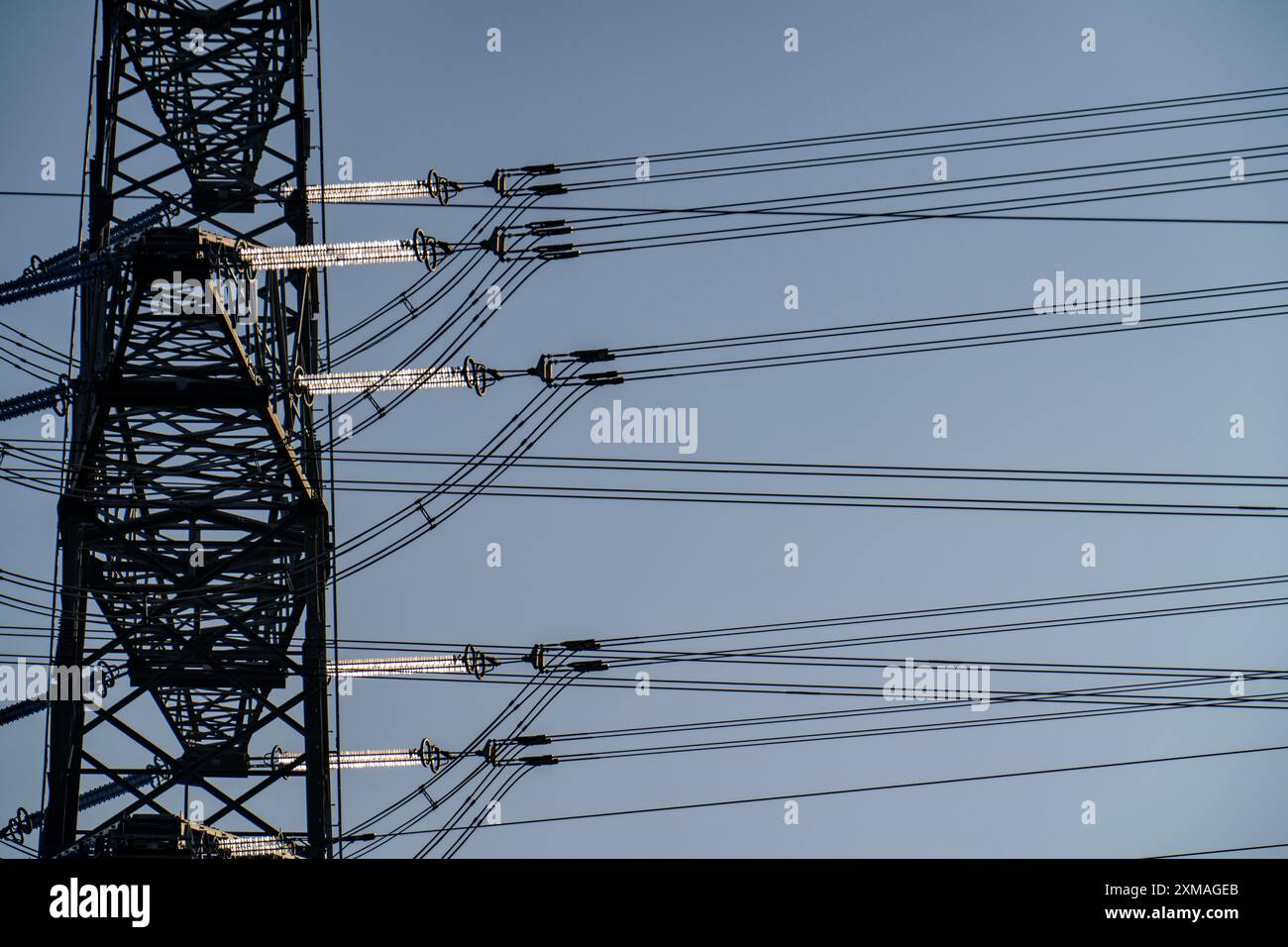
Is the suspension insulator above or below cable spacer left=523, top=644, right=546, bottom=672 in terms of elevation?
above

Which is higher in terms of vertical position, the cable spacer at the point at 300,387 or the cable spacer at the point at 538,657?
the cable spacer at the point at 300,387

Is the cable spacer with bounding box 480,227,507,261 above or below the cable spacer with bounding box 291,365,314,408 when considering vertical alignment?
above

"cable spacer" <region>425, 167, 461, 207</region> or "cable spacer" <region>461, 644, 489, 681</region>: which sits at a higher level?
"cable spacer" <region>425, 167, 461, 207</region>

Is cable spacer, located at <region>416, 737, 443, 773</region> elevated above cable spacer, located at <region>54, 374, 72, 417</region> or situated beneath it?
situated beneath

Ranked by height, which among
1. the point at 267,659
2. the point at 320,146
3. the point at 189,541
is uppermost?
the point at 320,146

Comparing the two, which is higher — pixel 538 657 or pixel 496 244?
pixel 496 244

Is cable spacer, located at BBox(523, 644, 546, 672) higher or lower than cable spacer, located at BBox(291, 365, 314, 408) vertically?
lower

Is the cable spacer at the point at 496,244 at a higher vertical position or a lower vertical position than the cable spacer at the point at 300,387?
higher
